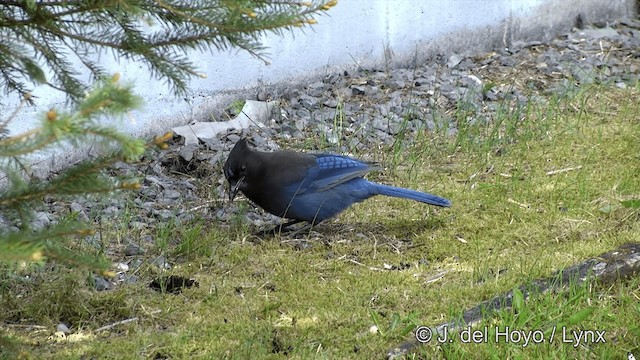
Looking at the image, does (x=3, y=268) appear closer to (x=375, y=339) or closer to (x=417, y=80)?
(x=375, y=339)

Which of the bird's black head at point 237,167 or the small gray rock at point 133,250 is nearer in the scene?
the small gray rock at point 133,250

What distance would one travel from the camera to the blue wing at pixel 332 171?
4547 millimetres

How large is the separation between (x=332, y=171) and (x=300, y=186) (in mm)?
171

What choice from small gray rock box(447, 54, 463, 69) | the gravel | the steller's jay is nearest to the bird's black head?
the steller's jay

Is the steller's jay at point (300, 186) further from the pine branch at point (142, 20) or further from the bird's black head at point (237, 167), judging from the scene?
the pine branch at point (142, 20)

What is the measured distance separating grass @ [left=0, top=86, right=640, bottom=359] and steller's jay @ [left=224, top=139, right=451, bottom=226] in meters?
0.14

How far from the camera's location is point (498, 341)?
3117mm

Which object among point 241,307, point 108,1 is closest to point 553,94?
point 241,307

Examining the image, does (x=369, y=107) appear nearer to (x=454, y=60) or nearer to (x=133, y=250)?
(x=454, y=60)

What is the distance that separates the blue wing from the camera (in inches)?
179

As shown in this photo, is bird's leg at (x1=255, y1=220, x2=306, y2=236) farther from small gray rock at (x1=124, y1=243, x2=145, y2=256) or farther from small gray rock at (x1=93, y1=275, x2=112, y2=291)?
small gray rock at (x1=93, y1=275, x2=112, y2=291)

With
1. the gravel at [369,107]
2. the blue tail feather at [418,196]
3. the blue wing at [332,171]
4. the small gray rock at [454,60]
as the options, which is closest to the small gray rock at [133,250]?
the gravel at [369,107]

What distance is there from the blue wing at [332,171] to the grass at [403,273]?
9.0 inches

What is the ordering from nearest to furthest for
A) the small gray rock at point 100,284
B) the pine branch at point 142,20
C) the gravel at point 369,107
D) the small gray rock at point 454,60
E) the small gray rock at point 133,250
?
the pine branch at point 142,20 → the small gray rock at point 100,284 → the small gray rock at point 133,250 → the gravel at point 369,107 → the small gray rock at point 454,60
